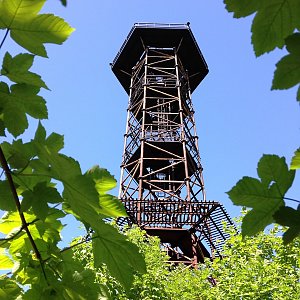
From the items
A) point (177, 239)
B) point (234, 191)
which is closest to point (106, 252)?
point (234, 191)

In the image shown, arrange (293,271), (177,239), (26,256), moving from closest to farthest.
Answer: (26,256) < (293,271) < (177,239)

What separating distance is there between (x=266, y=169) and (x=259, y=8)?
0.32m

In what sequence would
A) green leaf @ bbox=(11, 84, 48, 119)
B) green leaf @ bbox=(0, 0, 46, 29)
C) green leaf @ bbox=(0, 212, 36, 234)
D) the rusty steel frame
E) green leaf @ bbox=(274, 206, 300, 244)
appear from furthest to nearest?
the rusty steel frame, green leaf @ bbox=(0, 212, 36, 234), green leaf @ bbox=(11, 84, 48, 119), green leaf @ bbox=(0, 0, 46, 29), green leaf @ bbox=(274, 206, 300, 244)

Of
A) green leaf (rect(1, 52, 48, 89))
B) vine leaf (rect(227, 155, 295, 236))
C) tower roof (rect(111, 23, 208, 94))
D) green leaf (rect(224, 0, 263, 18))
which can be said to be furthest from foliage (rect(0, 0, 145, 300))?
tower roof (rect(111, 23, 208, 94))

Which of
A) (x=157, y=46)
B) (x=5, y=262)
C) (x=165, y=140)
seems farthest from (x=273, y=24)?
(x=157, y=46)

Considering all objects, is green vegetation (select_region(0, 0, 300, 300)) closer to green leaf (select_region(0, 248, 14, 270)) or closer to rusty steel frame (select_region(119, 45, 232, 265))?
green leaf (select_region(0, 248, 14, 270))

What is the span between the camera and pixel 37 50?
1.04 meters

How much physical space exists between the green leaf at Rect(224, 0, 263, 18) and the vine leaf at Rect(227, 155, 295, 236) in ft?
0.96

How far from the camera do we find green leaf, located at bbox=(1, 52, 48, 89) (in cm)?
112

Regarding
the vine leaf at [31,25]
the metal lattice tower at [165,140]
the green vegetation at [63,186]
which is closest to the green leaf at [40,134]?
the green vegetation at [63,186]

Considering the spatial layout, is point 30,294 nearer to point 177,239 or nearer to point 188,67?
point 177,239

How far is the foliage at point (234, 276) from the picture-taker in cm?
1007

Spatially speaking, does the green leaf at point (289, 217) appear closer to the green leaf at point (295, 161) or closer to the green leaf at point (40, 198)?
the green leaf at point (295, 161)

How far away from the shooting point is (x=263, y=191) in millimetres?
822
